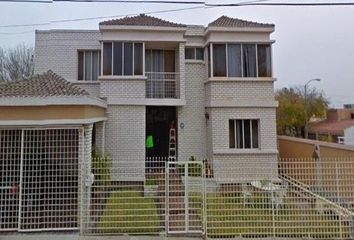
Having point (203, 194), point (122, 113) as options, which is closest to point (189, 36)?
point (122, 113)

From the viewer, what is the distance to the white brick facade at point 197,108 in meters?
14.1

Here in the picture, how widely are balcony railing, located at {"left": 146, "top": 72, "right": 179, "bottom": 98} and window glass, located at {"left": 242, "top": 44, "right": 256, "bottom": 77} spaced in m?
3.10

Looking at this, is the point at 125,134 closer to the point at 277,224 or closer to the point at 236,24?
the point at 236,24

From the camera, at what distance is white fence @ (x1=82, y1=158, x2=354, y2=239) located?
782cm

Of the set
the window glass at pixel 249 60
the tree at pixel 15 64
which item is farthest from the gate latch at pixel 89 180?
the tree at pixel 15 64

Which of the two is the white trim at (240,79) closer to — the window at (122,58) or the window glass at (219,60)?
the window glass at (219,60)

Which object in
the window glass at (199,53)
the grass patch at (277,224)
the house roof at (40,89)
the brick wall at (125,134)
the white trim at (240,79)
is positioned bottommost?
the grass patch at (277,224)

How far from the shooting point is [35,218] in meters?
8.08

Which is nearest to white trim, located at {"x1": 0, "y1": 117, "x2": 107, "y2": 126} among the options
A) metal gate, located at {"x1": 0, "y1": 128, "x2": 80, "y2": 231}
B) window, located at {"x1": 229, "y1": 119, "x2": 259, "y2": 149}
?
metal gate, located at {"x1": 0, "y1": 128, "x2": 80, "y2": 231}

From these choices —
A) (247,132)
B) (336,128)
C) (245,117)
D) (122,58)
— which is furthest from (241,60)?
(336,128)

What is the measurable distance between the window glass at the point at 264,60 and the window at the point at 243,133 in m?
2.14

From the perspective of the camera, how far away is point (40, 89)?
30.8 feet

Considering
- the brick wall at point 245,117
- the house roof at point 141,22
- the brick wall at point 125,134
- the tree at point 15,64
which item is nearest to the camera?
the brick wall at point 125,134

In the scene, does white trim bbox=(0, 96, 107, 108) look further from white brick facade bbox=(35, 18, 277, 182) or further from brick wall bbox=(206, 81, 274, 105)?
brick wall bbox=(206, 81, 274, 105)
